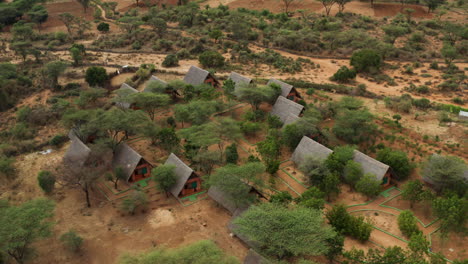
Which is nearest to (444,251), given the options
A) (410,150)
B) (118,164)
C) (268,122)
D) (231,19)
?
(410,150)

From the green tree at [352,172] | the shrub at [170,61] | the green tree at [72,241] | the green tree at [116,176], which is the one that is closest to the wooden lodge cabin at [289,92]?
the green tree at [352,172]

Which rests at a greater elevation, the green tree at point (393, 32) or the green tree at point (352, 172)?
the green tree at point (393, 32)

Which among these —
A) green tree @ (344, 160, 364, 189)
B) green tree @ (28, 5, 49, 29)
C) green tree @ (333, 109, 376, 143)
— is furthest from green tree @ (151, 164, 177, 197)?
green tree @ (28, 5, 49, 29)

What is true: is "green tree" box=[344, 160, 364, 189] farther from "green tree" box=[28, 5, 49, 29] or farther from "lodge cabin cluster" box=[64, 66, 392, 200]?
"green tree" box=[28, 5, 49, 29]

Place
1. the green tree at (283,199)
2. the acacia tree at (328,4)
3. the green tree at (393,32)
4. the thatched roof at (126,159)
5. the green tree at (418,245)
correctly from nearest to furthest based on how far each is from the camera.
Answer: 1. the green tree at (418,245)
2. the green tree at (283,199)
3. the thatched roof at (126,159)
4. the green tree at (393,32)
5. the acacia tree at (328,4)

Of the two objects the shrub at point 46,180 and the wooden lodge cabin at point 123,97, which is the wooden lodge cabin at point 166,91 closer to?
the wooden lodge cabin at point 123,97

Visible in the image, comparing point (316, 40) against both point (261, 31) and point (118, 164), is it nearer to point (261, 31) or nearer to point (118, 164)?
point (261, 31)
